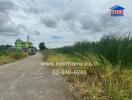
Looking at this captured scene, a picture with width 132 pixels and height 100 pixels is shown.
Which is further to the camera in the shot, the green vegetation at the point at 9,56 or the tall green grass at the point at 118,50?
the green vegetation at the point at 9,56

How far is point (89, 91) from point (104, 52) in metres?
8.94

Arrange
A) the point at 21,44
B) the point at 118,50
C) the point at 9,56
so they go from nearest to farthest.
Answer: the point at 118,50, the point at 9,56, the point at 21,44

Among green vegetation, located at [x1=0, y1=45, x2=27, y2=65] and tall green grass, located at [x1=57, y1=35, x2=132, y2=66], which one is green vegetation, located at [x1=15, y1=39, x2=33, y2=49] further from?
tall green grass, located at [x1=57, y1=35, x2=132, y2=66]

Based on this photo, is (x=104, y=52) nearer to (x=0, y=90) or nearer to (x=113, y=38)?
(x=113, y=38)

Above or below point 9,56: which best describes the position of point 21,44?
above

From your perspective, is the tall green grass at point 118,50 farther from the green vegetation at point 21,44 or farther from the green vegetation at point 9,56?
the green vegetation at point 21,44

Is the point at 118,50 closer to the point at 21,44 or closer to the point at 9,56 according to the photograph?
the point at 9,56

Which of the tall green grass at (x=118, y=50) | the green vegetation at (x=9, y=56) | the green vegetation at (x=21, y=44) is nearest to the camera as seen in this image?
the tall green grass at (x=118, y=50)

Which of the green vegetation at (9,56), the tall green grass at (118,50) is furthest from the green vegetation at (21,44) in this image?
the tall green grass at (118,50)

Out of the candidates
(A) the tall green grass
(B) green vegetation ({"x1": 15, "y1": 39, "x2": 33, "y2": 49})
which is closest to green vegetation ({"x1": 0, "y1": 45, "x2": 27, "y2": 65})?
(A) the tall green grass

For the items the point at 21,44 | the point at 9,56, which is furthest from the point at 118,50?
the point at 21,44

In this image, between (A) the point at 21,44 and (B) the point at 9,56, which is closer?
(B) the point at 9,56

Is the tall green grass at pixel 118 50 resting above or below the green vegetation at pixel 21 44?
below

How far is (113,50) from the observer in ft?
51.5
